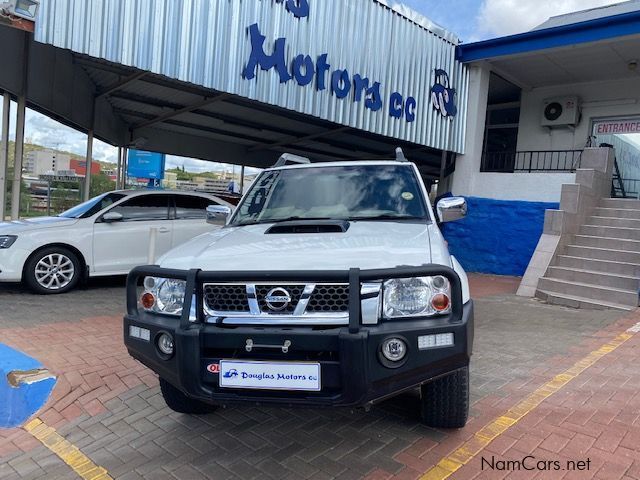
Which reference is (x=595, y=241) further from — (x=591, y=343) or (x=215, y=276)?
(x=215, y=276)

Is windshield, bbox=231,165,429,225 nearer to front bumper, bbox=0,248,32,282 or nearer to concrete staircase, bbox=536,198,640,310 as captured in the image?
front bumper, bbox=0,248,32,282

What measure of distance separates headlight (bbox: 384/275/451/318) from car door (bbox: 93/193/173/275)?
5488 mm

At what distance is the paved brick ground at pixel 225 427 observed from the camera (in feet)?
8.93

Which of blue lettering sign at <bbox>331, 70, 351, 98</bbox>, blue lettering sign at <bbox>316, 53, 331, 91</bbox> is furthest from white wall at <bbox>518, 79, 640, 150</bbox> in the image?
blue lettering sign at <bbox>316, 53, 331, 91</bbox>

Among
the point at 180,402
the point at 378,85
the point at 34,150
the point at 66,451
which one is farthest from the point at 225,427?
the point at 34,150

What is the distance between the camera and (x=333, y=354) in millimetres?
2279

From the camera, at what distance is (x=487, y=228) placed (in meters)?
11.2

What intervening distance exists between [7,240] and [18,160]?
3532 mm

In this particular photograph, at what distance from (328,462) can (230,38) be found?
707 centimetres

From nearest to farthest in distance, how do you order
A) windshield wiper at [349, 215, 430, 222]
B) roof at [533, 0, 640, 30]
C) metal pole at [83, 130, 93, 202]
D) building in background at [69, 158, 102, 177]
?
windshield wiper at [349, 215, 430, 222], roof at [533, 0, 640, 30], building in background at [69, 158, 102, 177], metal pole at [83, 130, 93, 202]

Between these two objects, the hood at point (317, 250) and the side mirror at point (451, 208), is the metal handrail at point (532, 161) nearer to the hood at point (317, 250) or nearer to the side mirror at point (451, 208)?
the side mirror at point (451, 208)

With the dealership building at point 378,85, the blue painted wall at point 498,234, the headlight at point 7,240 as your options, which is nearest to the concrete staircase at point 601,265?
the dealership building at point 378,85

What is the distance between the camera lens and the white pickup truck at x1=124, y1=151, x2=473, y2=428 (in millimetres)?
2244
